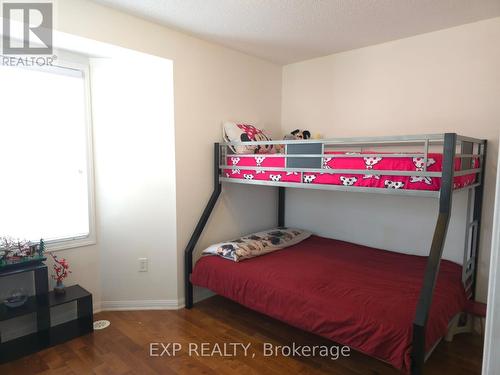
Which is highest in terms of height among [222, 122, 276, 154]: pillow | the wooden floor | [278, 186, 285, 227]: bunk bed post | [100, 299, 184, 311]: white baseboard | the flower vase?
[222, 122, 276, 154]: pillow

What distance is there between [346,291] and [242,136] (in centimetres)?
161

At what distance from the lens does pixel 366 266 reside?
100 inches

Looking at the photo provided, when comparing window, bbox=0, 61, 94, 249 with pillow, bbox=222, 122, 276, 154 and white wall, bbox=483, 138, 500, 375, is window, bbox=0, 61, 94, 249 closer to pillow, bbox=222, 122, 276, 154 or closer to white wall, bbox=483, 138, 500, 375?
pillow, bbox=222, 122, 276, 154

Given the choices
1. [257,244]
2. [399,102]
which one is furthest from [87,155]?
[399,102]

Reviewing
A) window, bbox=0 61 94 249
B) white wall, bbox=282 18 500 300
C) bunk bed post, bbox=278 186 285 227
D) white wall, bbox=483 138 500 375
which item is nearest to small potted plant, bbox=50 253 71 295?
window, bbox=0 61 94 249

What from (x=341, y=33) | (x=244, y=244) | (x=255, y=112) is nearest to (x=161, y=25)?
(x=255, y=112)

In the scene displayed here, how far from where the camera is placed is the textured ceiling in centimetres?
215

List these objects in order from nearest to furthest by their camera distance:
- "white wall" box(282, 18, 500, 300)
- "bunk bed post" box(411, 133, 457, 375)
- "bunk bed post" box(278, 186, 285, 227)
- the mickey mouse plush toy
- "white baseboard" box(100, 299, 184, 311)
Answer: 1. "bunk bed post" box(411, 133, 457, 375)
2. "white wall" box(282, 18, 500, 300)
3. "white baseboard" box(100, 299, 184, 311)
4. the mickey mouse plush toy
5. "bunk bed post" box(278, 186, 285, 227)

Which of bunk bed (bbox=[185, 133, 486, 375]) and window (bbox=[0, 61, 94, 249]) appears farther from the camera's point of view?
window (bbox=[0, 61, 94, 249])

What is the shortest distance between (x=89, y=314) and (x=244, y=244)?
1.33 meters

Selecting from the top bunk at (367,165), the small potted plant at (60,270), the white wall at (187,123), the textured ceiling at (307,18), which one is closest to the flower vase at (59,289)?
the small potted plant at (60,270)

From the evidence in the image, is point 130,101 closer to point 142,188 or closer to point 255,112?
point 142,188

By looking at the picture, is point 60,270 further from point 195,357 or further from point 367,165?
point 367,165

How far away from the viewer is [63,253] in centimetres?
257
